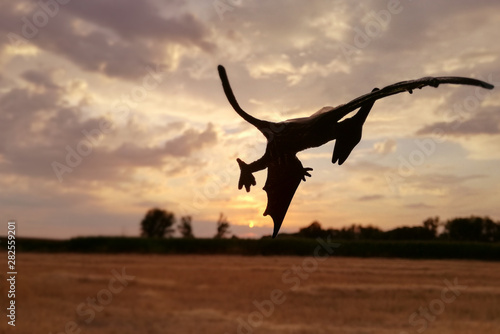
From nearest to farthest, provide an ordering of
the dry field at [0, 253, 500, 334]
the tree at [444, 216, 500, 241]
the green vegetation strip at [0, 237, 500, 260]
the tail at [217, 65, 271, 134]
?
the tail at [217, 65, 271, 134] < the tree at [444, 216, 500, 241] < the dry field at [0, 253, 500, 334] < the green vegetation strip at [0, 237, 500, 260]

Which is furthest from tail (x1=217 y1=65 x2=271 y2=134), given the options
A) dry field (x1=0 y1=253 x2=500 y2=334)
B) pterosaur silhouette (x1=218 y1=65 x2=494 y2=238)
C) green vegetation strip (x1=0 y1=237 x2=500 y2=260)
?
green vegetation strip (x1=0 y1=237 x2=500 y2=260)

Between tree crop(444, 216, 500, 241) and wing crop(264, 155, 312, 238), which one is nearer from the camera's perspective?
wing crop(264, 155, 312, 238)

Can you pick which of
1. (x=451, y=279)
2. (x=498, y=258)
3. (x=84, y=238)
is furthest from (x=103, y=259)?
(x=498, y=258)

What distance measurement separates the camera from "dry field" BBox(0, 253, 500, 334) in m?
29.9

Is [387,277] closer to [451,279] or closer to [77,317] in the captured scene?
[451,279]

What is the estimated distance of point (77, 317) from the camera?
101 feet

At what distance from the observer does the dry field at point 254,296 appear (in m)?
29.9

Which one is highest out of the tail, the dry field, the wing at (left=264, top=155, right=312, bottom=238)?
the tail

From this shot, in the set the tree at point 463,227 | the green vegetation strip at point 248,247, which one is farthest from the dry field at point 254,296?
the tree at point 463,227

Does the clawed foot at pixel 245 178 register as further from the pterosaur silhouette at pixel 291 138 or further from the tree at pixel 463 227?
the tree at pixel 463 227

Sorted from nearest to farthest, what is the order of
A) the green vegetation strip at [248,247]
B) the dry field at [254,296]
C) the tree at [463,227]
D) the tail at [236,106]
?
the tail at [236,106] → the tree at [463,227] → the dry field at [254,296] → the green vegetation strip at [248,247]

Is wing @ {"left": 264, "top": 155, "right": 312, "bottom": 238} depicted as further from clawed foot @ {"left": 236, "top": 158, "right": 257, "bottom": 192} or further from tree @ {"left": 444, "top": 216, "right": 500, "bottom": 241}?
tree @ {"left": 444, "top": 216, "right": 500, "bottom": 241}

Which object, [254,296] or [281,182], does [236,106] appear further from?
[254,296]

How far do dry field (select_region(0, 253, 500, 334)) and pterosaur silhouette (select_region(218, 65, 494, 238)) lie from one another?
27766mm
